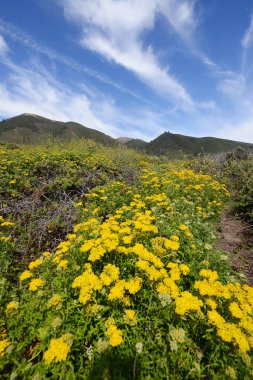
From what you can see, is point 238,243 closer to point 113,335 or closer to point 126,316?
point 126,316

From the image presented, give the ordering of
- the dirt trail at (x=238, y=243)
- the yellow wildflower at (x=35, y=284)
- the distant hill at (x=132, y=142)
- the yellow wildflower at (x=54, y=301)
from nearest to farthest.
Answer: the yellow wildflower at (x=54, y=301), the yellow wildflower at (x=35, y=284), the dirt trail at (x=238, y=243), the distant hill at (x=132, y=142)

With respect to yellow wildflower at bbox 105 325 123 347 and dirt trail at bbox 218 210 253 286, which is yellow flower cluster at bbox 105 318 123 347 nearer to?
yellow wildflower at bbox 105 325 123 347

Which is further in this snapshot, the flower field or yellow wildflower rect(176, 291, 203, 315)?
yellow wildflower rect(176, 291, 203, 315)

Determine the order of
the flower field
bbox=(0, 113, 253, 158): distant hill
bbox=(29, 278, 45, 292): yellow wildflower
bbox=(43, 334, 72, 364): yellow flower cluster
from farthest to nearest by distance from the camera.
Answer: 1. bbox=(0, 113, 253, 158): distant hill
2. bbox=(29, 278, 45, 292): yellow wildflower
3. the flower field
4. bbox=(43, 334, 72, 364): yellow flower cluster

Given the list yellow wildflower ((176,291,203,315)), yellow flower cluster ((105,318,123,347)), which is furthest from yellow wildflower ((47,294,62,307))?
yellow wildflower ((176,291,203,315))

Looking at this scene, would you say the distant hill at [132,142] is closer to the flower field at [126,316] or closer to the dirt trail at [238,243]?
the dirt trail at [238,243]

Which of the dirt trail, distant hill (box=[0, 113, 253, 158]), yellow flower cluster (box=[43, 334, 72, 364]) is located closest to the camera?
yellow flower cluster (box=[43, 334, 72, 364])

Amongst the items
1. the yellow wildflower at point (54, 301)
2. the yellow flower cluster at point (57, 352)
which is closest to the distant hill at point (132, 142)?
the yellow wildflower at point (54, 301)

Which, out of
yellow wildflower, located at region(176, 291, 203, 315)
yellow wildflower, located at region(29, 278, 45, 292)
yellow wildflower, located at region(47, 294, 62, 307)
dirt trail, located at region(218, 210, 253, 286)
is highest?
yellow wildflower, located at region(176, 291, 203, 315)

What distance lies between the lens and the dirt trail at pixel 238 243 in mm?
4188

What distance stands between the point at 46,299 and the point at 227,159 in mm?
12925

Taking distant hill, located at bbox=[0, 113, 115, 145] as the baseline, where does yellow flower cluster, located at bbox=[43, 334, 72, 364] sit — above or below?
below

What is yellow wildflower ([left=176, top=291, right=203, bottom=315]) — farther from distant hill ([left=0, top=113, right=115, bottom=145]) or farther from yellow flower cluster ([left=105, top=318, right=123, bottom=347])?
distant hill ([left=0, top=113, right=115, bottom=145])

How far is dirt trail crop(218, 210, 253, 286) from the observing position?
4188 mm
